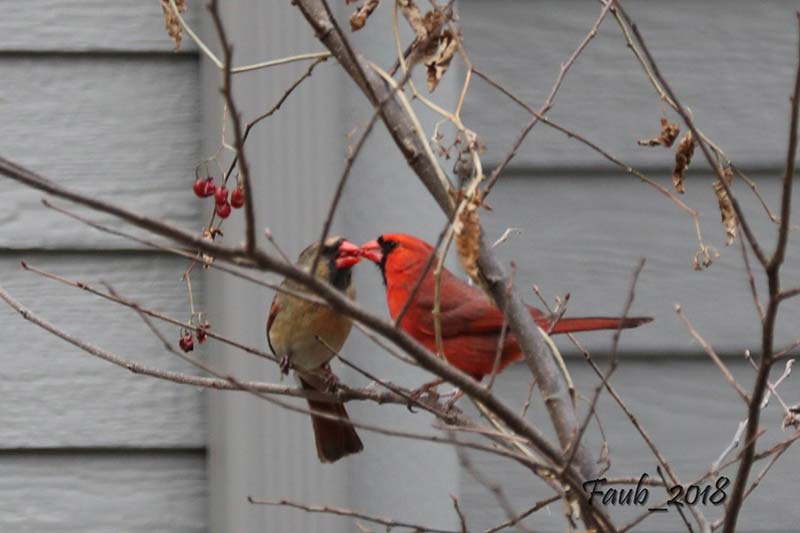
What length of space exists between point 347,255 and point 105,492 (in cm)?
53

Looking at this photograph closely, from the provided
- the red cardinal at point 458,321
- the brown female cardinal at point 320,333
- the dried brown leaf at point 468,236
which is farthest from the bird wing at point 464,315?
the dried brown leaf at point 468,236

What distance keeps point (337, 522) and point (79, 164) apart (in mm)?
702

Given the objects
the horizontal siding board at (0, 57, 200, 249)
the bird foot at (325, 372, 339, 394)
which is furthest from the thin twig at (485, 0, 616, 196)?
the horizontal siding board at (0, 57, 200, 249)

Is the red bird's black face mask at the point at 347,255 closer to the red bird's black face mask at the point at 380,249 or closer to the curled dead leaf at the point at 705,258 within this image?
the red bird's black face mask at the point at 380,249

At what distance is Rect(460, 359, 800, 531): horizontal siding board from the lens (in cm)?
215

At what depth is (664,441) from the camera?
218 centimetres

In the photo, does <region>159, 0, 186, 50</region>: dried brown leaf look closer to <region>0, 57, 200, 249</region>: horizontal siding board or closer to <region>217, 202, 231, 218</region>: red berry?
→ <region>217, 202, 231, 218</region>: red berry

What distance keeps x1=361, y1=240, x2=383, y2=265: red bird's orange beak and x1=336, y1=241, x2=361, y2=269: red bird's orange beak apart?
10mm

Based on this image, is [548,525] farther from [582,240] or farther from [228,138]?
[228,138]

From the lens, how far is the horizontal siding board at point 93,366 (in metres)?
2.10

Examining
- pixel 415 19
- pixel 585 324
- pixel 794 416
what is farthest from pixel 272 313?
pixel 794 416

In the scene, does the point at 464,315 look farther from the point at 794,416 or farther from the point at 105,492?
the point at 794,416

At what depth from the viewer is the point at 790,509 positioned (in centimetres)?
216

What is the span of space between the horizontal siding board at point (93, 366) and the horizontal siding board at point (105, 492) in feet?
0.09
